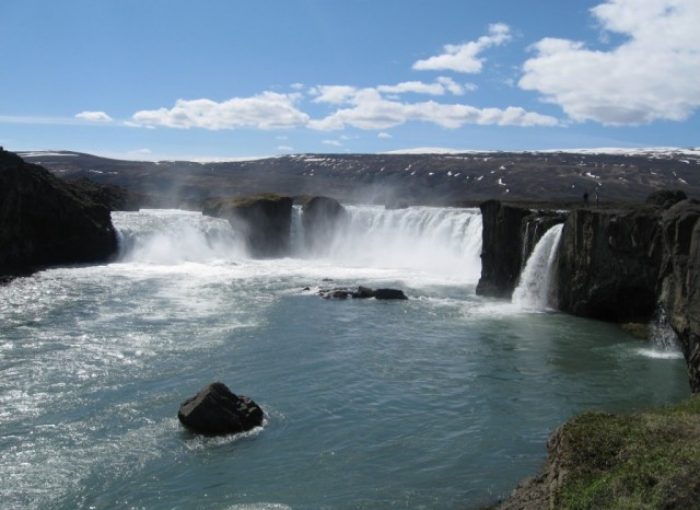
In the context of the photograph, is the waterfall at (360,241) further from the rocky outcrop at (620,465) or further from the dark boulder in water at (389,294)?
the rocky outcrop at (620,465)

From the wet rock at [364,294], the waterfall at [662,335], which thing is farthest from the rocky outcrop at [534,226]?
the wet rock at [364,294]

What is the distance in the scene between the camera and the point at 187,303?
114 ft

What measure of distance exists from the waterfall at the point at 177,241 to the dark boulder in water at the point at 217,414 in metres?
39.1

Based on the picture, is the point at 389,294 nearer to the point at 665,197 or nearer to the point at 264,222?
the point at 665,197

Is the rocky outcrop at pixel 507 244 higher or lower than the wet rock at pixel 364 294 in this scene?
higher

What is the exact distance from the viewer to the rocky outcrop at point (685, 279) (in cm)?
1720

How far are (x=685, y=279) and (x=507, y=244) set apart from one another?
2017cm

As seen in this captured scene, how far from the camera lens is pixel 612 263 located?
30578 mm

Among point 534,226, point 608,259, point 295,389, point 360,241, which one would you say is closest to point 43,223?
point 360,241

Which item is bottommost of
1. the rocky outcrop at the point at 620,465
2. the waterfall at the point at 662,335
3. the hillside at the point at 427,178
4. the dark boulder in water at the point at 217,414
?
the dark boulder in water at the point at 217,414

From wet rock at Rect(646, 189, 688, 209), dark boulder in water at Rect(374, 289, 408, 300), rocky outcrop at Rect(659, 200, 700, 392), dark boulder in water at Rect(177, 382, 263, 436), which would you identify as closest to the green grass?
rocky outcrop at Rect(659, 200, 700, 392)

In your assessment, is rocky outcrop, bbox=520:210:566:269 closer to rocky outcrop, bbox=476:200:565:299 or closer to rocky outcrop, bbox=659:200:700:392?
rocky outcrop, bbox=476:200:565:299

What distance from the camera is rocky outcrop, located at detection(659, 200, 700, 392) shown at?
17.2 metres

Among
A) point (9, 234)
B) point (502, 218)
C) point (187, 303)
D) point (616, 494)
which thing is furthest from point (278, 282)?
point (616, 494)
